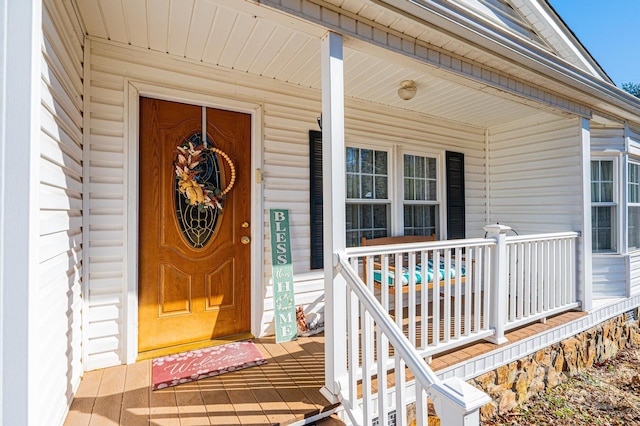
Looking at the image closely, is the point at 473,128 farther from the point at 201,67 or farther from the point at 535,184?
the point at 201,67

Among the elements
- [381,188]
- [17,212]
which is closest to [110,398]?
[17,212]

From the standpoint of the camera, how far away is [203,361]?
Result: 8.43ft

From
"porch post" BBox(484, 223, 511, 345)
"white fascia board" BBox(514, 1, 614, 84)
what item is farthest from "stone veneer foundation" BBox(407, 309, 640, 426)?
"white fascia board" BBox(514, 1, 614, 84)

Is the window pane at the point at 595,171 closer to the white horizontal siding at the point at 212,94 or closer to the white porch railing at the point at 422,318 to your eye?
the white porch railing at the point at 422,318

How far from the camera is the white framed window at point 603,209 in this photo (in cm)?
440

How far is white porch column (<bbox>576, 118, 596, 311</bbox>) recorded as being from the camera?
3.76 m

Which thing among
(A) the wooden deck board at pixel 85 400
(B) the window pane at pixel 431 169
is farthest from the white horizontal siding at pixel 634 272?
(A) the wooden deck board at pixel 85 400

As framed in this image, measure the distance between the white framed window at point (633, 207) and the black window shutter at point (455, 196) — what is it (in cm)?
244

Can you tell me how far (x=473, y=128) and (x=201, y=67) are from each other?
3.98 meters

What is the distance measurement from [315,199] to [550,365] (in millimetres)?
2996

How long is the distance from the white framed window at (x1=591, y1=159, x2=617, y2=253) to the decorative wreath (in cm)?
498


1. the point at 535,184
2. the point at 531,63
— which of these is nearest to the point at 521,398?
the point at 535,184

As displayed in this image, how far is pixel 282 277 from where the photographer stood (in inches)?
122

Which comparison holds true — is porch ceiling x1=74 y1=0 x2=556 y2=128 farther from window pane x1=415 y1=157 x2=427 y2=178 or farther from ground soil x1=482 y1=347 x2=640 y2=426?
ground soil x1=482 y1=347 x2=640 y2=426
